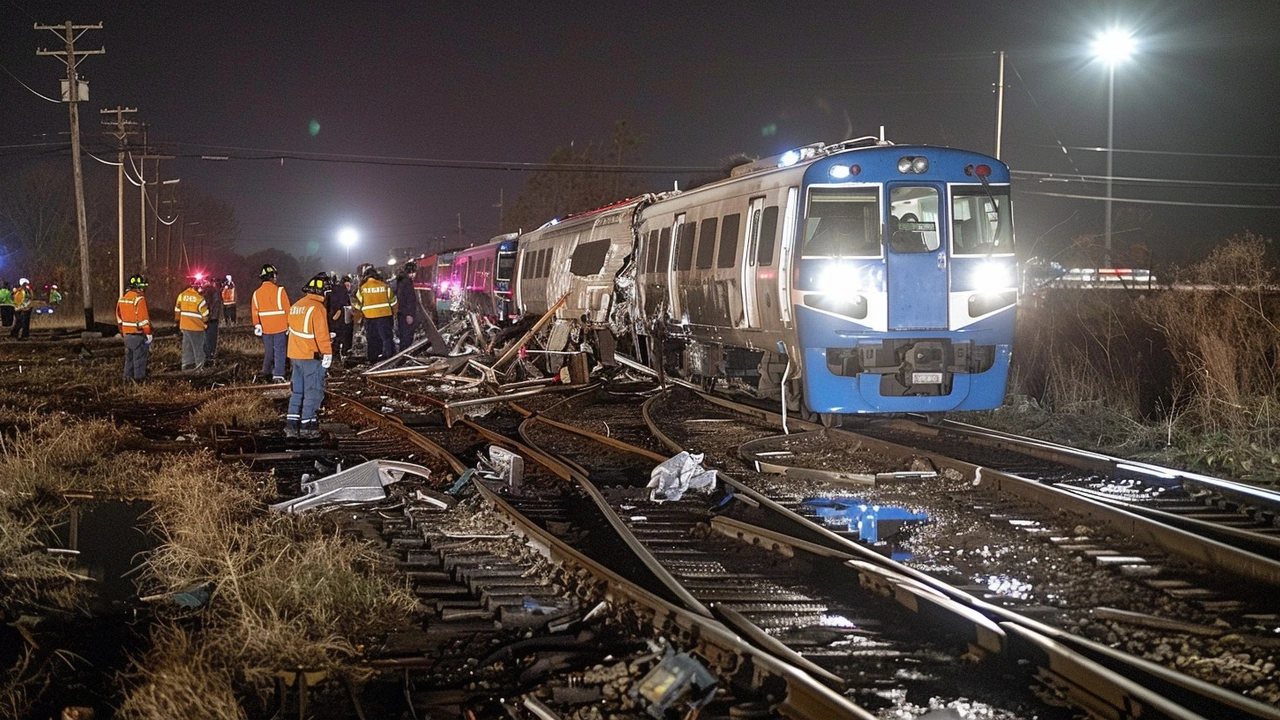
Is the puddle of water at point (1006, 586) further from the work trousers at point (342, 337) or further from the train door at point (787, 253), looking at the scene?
the work trousers at point (342, 337)

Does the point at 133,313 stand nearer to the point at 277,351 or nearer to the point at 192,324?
the point at 277,351

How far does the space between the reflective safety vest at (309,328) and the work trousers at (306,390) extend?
0.20 m

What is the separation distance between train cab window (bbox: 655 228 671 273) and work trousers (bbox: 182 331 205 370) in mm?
9959

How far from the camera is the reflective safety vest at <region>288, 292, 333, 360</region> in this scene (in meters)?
12.1

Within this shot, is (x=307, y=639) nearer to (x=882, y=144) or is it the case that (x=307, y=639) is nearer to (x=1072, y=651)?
(x=1072, y=651)

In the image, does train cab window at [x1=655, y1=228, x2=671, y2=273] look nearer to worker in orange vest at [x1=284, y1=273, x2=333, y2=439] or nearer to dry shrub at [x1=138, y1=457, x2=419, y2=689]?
worker in orange vest at [x1=284, y1=273, x2=333, y2=439]

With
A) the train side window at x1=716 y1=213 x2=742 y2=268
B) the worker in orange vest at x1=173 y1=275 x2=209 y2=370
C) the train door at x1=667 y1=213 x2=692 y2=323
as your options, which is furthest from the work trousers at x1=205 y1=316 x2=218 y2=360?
the train side window at x1=716 y1=213 x2=742 y2=268

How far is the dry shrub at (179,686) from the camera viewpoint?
3.98 m

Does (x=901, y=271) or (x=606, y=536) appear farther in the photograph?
(x=901, y=271)

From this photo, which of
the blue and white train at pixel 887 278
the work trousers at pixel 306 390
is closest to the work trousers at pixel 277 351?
the work trousers at pixel 306 390

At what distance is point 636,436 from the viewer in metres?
11.9

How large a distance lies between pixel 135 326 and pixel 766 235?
11079mm

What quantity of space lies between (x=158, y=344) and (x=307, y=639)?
27193mm

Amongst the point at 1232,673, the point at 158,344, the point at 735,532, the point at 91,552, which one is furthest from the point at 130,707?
the point at 158,344
